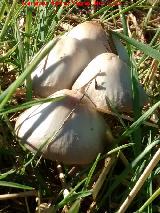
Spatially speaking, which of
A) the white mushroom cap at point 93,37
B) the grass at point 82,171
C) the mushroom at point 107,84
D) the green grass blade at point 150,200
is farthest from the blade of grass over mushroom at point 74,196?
the white mushroom cap at point 93,37

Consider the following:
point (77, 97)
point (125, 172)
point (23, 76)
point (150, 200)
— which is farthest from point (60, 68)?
point (150, 200)

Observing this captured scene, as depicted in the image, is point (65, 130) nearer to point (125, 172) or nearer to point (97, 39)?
point (125, 172)

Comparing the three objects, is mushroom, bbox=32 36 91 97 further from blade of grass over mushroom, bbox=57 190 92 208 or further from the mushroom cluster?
blade of grass over mushroom, bbox=57 190 92 208

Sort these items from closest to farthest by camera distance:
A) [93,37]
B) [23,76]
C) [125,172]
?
[23,76]
[125,172]
[93,37]

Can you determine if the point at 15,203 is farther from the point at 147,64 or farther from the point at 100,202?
the point at 147,64

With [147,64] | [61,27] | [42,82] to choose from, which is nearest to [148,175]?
[42,82]

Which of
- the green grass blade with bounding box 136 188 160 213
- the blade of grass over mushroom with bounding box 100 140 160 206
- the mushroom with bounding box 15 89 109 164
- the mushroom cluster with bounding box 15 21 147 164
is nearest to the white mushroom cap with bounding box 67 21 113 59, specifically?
the mushroom cluster with bounding box 15 21 147 164

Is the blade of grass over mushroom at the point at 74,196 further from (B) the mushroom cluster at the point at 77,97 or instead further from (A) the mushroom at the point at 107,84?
(A) the mushroom at the point at 107,84

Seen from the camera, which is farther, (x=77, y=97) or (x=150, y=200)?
(x=77, y=97)
